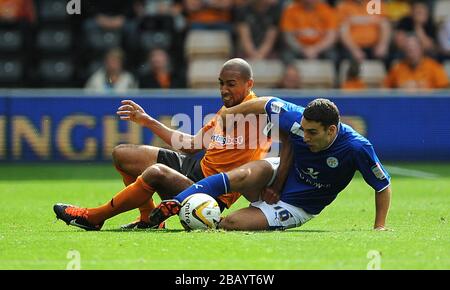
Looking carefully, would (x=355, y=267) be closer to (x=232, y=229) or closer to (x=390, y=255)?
(x=390, y=255)

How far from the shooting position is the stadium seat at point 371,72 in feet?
66.1

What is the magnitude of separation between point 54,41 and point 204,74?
292 cm

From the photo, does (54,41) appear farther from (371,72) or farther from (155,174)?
(155,174)

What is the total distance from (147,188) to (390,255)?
7.96ft

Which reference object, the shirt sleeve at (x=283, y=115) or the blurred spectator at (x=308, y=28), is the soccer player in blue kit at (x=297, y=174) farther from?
the blurred spectator at (x=308, y=28)

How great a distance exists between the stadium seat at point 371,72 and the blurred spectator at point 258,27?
1.42 metres

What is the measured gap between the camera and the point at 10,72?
20031mm

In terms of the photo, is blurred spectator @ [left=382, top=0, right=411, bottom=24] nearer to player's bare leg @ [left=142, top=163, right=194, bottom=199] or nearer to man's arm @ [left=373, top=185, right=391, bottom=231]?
man's arm @ [left=373, top=185, right=391, bottom=231]

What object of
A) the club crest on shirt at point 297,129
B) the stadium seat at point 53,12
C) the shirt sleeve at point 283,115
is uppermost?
the stadium seat at point 53,12

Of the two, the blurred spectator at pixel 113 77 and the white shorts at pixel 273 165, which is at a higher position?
the white shorts at pixel 273 165

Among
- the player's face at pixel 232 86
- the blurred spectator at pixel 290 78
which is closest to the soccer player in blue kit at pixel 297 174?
the player's face at pixel 232 86

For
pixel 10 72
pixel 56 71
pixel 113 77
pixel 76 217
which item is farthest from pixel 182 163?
pixel 10 72

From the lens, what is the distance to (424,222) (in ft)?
34.8

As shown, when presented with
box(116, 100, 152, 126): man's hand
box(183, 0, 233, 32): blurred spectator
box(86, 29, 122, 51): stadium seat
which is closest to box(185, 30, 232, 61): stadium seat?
box(183, 0, 233, 32): blurred spectator
